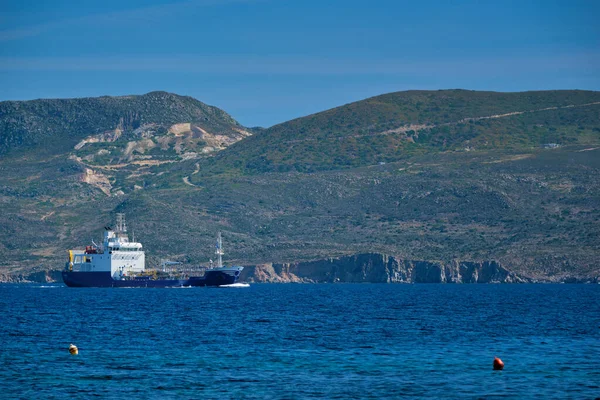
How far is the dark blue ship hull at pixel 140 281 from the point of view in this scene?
16100 centimetres

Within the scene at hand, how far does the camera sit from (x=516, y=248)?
182 meters

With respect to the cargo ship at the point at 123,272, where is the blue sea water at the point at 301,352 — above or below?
below

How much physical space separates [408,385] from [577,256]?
5316 inches

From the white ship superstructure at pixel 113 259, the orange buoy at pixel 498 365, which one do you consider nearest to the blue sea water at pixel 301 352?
the orange buoy at pixel 498 365

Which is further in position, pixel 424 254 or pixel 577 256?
pixel 424 254

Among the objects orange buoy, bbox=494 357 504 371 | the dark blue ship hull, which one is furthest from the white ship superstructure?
orange buoy, bbox=494 357 504 371

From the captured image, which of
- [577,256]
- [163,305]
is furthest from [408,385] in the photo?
[577,256]

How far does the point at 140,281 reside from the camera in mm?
160875

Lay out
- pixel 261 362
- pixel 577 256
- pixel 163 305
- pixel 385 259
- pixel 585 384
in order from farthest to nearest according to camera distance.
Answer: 1. pixel 385 259
2. pixel 577 256
3. pixel 163 305
4. pixel 261 362
5. pixel 585 384

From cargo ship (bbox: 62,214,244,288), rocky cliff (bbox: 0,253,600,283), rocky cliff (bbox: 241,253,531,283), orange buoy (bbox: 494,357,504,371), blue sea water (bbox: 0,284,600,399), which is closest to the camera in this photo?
blue sea water (bbox: 0,284,600,399)

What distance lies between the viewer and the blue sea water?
148ft

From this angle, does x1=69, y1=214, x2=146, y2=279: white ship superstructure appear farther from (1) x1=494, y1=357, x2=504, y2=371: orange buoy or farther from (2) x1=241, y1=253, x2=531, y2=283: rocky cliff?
(1) x1=494, y1=357, x2=504, y2=371: orange buoy

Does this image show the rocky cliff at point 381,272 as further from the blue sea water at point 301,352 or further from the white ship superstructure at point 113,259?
the blue sea water at point 301,352

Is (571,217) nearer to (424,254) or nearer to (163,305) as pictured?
→ (424,254)
